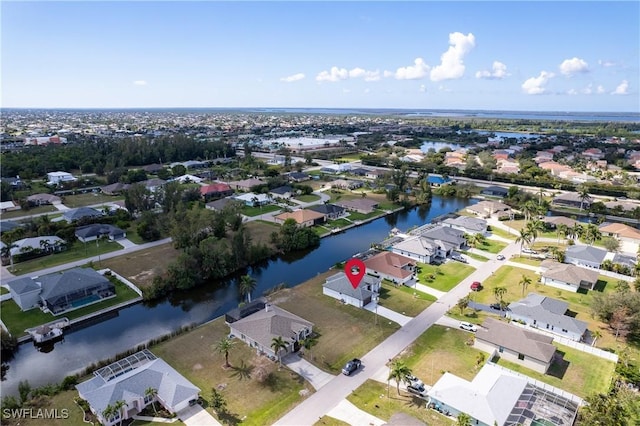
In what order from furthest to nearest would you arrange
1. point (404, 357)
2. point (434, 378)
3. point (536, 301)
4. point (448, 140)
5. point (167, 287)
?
1. point (448, 140)
2. point (167, 287)
3. point (536, 301)
4. point (404, 357)
5. point (434, 378)

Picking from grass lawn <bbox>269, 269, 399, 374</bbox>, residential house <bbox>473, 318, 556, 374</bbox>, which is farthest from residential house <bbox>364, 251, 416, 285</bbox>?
residential house <bbox>473, 318, 556, 374</bbox>

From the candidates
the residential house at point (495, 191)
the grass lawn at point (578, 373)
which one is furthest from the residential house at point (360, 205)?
the grass lawn at point (578, 373)

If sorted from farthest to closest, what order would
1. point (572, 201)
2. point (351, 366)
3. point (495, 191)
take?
point (495, 191), point (572, 201), point (351, 366)

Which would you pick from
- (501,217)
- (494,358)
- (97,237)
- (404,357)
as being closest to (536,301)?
(494,358)

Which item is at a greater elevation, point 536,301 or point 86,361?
point 536,301

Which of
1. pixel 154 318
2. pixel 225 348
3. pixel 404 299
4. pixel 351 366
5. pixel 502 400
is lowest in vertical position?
pixel 154 318

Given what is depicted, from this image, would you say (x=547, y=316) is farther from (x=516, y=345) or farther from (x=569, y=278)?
(x=569, y=278)

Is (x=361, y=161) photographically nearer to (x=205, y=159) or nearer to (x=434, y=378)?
(x=205, y=159)

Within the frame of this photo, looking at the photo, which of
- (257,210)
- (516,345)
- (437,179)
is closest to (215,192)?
(257,210)
